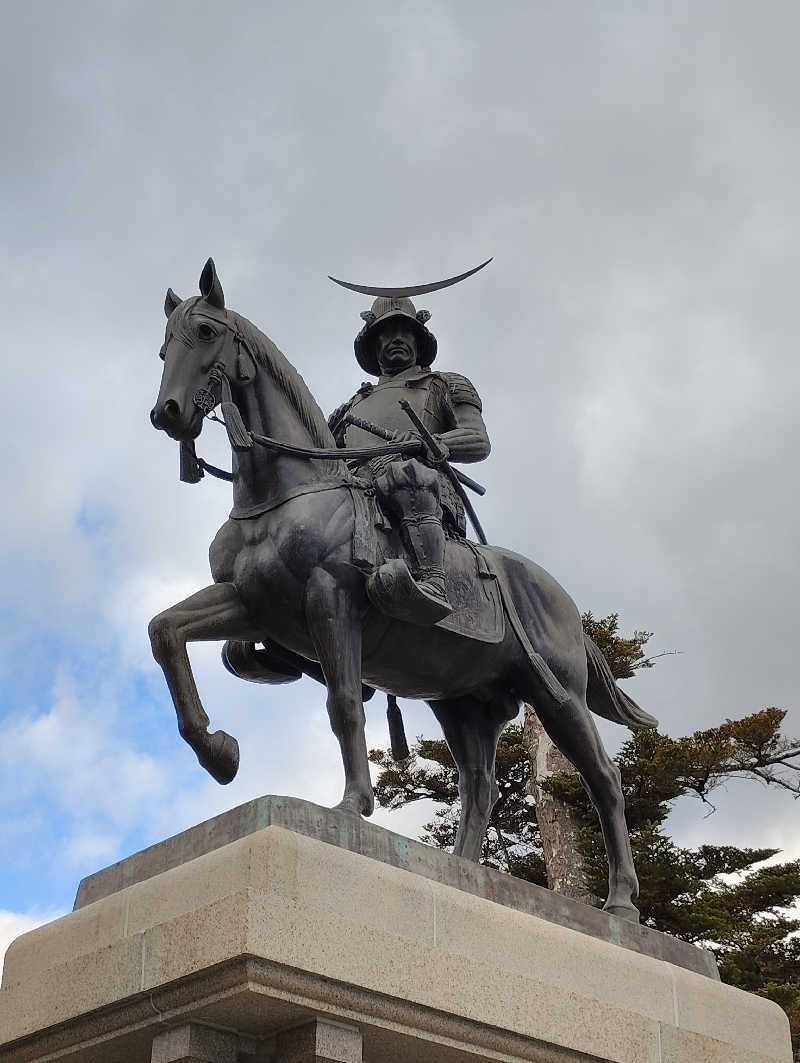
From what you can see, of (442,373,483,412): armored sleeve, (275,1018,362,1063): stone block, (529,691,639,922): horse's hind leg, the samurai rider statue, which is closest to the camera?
(275,1018,362,1063): stone block

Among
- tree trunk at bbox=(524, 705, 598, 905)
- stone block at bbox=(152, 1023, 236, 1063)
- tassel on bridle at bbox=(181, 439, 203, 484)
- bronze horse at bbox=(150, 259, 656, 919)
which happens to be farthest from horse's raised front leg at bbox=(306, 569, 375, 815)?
tree trunk at bbox=(524, 705, 598, 905)

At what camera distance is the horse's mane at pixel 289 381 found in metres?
8.16

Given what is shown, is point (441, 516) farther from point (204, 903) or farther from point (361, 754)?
point (204, 903)

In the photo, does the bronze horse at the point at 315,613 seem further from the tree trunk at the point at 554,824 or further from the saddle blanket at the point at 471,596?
the tree trunk at the point at 554,824

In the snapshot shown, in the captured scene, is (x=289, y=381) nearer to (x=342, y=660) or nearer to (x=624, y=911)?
(x=342, y=660)

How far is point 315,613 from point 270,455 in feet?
3.37

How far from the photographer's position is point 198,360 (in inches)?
310

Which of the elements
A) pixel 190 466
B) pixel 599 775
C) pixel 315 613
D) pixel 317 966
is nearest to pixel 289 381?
pixel 190 466

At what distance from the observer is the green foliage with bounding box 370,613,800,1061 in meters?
20.2

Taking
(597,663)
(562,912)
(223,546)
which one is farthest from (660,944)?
(223,546)

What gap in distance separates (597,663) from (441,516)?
1785mm

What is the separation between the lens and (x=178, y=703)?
7.41m

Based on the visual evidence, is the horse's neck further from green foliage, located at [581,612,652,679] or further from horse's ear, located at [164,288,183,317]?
green foliage, located at [581,612,652,679]

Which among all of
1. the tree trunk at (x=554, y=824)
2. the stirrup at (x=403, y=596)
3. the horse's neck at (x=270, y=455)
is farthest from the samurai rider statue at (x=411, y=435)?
the tree trunk at (x=554, y=824)
